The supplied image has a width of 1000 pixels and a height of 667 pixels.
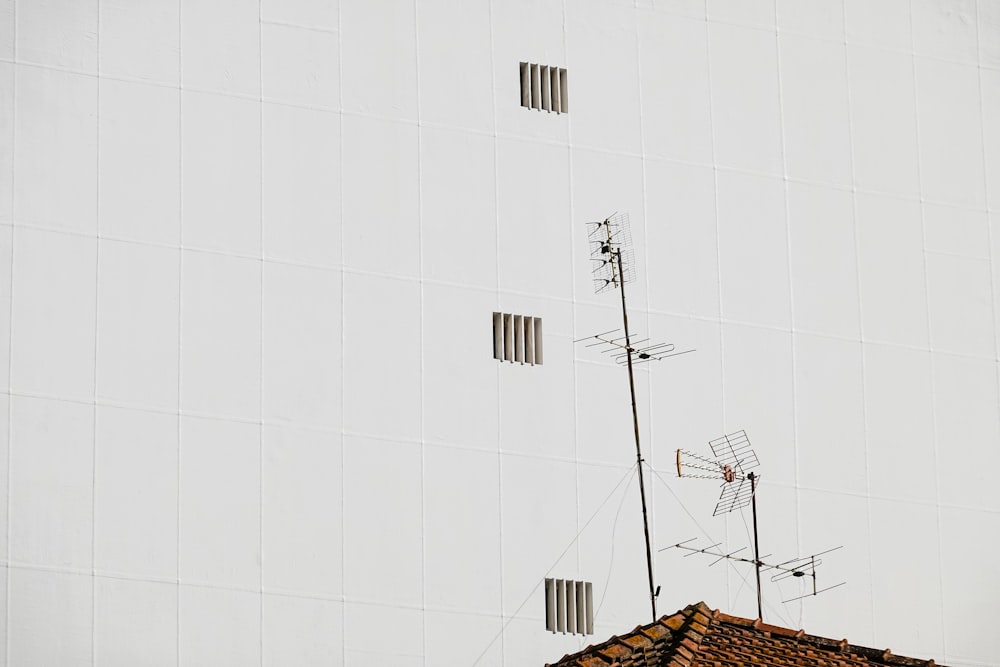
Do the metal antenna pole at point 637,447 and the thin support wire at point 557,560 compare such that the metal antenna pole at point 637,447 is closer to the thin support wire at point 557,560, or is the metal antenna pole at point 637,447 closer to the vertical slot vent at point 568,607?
the thin support wire at point 557,560

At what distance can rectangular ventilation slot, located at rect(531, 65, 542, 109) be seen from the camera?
19656 millimetres

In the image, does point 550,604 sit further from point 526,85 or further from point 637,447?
point 526,85

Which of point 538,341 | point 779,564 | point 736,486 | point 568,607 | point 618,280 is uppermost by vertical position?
point 618,280

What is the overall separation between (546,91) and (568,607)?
15.4ft

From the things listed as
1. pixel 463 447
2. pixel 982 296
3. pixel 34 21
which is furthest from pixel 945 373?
pixel 34 21

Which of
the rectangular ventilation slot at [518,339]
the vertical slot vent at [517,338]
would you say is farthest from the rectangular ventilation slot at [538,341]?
the rectangular ventilation slot at [518,339]

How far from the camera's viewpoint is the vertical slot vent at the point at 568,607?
18.5m

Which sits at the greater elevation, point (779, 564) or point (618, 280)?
point (618, 280)

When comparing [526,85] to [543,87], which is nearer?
[526,85]

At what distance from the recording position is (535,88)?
19688 mm

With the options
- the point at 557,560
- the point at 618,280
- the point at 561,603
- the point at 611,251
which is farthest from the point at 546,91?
the point at 561,603

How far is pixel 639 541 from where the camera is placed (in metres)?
19.0

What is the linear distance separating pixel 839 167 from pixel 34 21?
7804 mm

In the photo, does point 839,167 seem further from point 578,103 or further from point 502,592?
point 502,592
